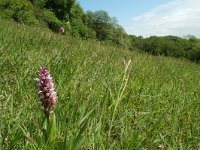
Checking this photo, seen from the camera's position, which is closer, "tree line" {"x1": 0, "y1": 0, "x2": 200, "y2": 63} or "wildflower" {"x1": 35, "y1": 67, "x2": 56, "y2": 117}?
"wildflower" {"x1": 35, "y1": 67, "x2": 56, "y2": 117}

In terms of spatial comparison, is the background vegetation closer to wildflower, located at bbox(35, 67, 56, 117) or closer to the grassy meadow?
the grassy meadow

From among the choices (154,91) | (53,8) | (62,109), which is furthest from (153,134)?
(53,8)

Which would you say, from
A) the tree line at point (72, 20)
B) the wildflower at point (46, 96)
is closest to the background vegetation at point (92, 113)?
the wildflower at point (46, 96)

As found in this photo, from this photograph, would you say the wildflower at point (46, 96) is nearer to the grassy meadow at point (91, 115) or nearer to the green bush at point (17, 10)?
the grassy meadow at point (91, 115)

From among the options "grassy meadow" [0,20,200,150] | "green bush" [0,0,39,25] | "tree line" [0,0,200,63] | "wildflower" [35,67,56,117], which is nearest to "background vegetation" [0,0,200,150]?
"grassy meadow" [0,20,200,150]

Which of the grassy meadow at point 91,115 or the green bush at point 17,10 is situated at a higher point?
the green bush at point 17,10

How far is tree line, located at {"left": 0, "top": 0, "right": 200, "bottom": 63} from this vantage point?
56.0 ft

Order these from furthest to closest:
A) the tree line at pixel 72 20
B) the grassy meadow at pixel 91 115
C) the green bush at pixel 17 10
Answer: the green bush at pixel 17 10, the tree line at pixel 72 20, the grassy meadow at pixel 91 115

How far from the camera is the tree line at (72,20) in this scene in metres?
17.1

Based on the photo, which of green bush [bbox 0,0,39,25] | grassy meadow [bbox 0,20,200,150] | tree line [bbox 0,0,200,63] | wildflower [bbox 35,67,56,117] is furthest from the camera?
green bush [bbox 0,0,39,25]

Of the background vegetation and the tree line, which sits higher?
the tree line

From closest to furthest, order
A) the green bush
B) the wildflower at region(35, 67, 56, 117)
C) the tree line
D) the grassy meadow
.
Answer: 1. the wildflower at region(35, 67, 56, 117)
2. the grassy meadow
3. the tree line
4. the green bush

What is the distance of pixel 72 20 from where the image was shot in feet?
197

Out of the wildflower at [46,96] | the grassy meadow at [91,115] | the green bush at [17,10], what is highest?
the green bush at [17,10]
